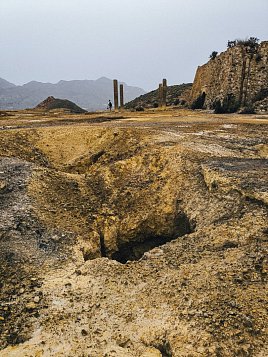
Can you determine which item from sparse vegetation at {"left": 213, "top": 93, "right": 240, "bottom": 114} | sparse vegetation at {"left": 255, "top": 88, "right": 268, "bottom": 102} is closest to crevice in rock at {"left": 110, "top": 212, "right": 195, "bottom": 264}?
sparse vegetation at {"left": 213, "top": 93, "right": 240, "bottom": 114}

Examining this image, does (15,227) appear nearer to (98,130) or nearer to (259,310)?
(259,310)

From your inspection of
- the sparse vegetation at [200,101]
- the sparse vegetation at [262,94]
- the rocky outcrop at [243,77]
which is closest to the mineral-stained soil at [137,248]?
the sparse vegetation at [262,94]

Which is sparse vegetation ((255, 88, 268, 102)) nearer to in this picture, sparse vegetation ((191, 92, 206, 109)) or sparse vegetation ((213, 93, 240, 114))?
sparse vegetation ((213, 93, 240, 114))

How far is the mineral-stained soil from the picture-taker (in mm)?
3963

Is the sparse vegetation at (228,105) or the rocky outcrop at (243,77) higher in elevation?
the rocky outcrop at (243,77)

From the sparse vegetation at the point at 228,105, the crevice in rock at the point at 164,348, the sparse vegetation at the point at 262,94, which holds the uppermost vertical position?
the sparse vegetation at the point at 262,94

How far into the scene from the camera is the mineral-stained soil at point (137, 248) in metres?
3.96

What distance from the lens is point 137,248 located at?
8266 mm

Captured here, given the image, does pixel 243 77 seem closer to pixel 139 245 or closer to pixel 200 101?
pixel 200 101

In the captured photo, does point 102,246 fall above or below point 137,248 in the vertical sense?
above

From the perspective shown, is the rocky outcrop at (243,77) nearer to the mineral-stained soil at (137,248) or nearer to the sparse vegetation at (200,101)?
the sparse vegetation at (200,101)

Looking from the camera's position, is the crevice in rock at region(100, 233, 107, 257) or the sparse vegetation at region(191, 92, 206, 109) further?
the sparse vegetation at region(191, 92, 206, 109)

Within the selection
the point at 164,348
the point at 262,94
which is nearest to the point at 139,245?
the point at 164,348

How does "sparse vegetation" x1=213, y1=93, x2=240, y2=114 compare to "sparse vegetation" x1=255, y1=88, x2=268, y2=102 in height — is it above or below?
below
